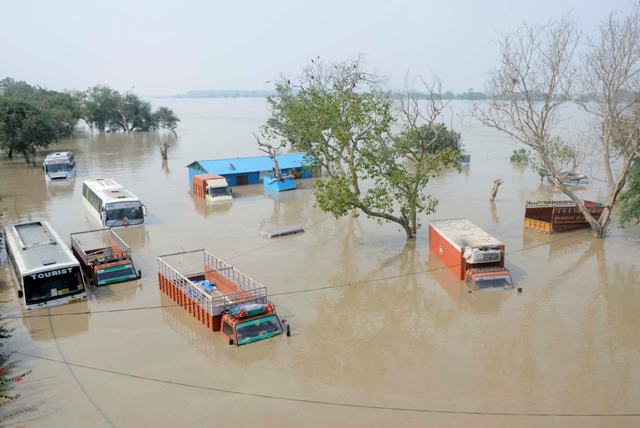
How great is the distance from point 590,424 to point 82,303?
649 inches

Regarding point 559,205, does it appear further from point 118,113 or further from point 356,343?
point 118,113

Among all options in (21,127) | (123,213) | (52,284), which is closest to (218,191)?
(123,213)

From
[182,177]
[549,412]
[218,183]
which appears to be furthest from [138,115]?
[549,412]

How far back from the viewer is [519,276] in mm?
22359

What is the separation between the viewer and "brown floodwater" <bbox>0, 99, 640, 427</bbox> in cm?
1305

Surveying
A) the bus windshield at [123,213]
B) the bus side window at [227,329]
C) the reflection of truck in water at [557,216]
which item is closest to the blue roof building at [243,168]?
the bus windshield at [123,213]

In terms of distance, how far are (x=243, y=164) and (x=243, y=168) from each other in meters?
1.19

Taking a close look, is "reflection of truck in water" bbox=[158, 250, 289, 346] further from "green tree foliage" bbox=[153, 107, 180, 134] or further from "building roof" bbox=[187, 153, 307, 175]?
"green tree foliage" bbox=[153, 107, 180, 134]

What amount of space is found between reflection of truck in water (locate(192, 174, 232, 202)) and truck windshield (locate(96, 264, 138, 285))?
52.5 feet

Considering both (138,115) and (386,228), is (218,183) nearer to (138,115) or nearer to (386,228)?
(386,228)

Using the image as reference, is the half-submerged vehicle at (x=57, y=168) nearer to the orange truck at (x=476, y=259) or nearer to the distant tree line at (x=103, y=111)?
the distant tree line at (x=103, y=111)

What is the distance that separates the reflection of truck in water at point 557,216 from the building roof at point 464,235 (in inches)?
277

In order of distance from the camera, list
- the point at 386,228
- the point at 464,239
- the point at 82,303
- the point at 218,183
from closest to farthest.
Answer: the point at 82,303 → the point at 464,239 → the point at 386,228 → the point at 218,183

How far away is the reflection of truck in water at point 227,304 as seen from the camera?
642 inches
